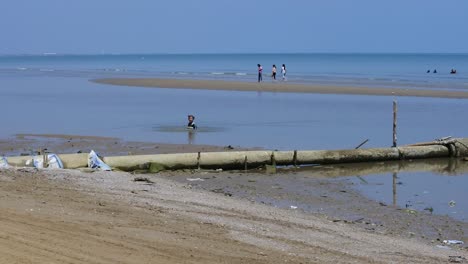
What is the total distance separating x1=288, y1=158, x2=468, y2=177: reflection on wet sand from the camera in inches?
747

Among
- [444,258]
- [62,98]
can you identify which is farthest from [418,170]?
[62,98]

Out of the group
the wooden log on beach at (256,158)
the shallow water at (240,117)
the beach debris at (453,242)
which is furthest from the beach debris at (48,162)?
the beach debris at (453,242)

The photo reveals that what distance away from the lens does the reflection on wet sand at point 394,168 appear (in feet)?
62.3

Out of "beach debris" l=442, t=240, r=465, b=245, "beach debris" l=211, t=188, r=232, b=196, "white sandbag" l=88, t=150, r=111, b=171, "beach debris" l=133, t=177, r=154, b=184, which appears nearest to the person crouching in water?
"white sandbag" l=88, t=150, r=111, b=171

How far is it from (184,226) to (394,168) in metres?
10.5

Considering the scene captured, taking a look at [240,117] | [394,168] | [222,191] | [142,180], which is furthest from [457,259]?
[240,117]

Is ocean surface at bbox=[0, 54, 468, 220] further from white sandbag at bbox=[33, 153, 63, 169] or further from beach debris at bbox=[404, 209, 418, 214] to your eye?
white sandbag at bbox=[33, 153, 63, 169]

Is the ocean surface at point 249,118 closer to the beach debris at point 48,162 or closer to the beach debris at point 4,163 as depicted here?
the beach debris at point 48,162

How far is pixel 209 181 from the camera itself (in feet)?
54.7

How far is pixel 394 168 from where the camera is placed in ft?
64.8

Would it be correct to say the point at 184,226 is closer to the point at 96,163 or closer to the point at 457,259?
the point at 457,259

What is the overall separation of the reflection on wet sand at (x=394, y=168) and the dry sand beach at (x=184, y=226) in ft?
8.87

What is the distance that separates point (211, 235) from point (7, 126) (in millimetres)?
18247

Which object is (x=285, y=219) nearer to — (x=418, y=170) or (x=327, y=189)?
(x=327, y=189)
